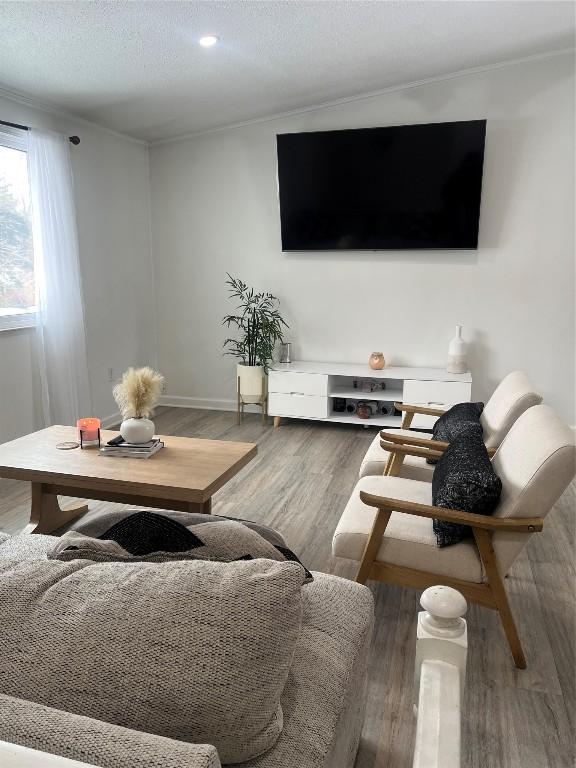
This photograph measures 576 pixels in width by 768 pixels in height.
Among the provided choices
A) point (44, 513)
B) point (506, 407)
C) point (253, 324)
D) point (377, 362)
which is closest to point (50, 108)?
point (253, 324)

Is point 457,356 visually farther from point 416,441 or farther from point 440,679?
point 440,679

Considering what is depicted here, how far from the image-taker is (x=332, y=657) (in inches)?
46.3

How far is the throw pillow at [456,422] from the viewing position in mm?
2836

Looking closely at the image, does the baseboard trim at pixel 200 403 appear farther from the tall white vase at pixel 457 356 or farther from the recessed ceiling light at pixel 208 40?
the recessed ceiling light at pixel 208 40

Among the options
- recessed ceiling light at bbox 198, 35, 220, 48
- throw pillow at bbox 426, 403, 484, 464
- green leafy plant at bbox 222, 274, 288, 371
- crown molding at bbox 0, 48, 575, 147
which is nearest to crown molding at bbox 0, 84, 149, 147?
crown molding at bbox 0, 48, 575, 147

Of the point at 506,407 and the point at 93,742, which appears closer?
the point at 93,742

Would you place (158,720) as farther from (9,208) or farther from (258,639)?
(9,208)

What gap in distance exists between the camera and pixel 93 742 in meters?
0.70

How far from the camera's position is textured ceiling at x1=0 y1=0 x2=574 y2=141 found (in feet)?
10.3

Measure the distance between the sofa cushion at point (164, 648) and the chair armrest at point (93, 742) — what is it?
2.3 inches

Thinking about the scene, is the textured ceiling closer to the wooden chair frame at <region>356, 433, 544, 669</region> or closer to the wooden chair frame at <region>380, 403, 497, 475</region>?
the wooden chair frame at <region>380, 403, 497, 475</region>

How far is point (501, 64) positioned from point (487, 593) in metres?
4.11

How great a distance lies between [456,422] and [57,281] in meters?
3.14

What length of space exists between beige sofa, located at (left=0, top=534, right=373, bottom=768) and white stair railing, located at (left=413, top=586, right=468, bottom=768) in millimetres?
196
